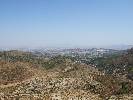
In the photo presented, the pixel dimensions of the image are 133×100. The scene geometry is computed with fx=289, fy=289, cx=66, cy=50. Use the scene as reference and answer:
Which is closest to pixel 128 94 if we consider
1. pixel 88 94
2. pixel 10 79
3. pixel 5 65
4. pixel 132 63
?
pixel 88 94

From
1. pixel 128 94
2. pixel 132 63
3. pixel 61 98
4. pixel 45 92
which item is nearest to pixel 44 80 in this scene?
pixel 45 92

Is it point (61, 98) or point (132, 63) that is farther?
point (132, 63)

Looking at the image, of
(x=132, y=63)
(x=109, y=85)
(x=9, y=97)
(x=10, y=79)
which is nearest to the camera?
(x=9, y=97)

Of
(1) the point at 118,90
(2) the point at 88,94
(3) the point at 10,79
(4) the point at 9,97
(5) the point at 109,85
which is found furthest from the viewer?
(3) the point at 10,79

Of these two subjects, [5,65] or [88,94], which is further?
[5,65]

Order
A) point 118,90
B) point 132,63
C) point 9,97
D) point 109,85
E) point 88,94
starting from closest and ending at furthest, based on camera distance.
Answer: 1. point 9,97
2. point 88,94
3. point 118,90
4. point 109,85
5. point 132,63

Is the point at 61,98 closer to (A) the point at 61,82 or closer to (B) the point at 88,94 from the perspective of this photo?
(B) the point at 88,94

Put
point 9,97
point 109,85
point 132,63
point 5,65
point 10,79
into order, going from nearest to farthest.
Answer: point 9,97 < point 109,85 < point 10,79 < point 5,65 < point 132,63

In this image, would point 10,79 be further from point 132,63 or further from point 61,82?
point 132,63
